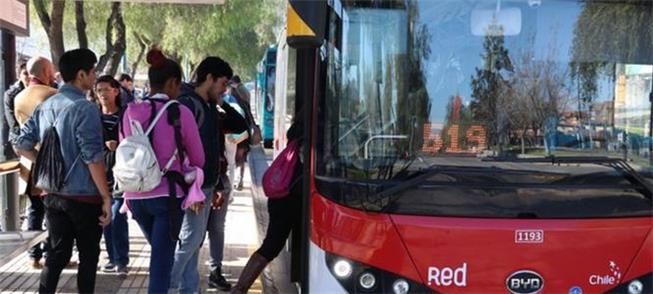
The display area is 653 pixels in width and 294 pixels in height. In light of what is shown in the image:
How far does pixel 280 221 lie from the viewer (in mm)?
4590

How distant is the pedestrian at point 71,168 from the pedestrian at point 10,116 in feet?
6.12

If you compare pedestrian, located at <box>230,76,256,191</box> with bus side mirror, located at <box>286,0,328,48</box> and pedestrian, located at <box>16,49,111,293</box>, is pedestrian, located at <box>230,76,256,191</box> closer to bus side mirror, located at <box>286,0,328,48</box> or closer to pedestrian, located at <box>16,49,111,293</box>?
pedestrian, located at <box>16,49,111,293</box>

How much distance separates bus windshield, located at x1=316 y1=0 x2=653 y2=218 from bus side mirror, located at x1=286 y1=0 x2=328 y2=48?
7.0 inches

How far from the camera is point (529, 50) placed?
10.7ft

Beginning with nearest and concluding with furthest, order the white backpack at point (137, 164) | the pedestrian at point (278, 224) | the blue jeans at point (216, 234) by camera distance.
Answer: the white backpack at point (137, 164)
the pedestrian at point (278, 224)
the blue jeans at point (216, 234)

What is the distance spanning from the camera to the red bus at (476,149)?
3188 mm

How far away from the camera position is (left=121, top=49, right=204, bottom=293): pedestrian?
3.95 meters

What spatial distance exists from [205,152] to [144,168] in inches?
23.8

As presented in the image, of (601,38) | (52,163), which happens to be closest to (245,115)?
(52,163)

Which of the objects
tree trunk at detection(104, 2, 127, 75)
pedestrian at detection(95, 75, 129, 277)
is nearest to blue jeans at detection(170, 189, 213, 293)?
pedestrian at detection(95, 75, 129, 277)

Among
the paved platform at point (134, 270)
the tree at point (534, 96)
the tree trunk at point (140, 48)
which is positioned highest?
the tree trunk at point (140, 48)

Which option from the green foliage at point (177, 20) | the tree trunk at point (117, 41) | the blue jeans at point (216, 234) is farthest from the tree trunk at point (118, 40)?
the blue jeans at point (216, 234)

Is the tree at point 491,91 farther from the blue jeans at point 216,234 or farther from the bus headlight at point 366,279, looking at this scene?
the blue jeans at point 216,234

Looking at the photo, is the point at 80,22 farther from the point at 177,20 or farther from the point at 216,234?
the point at 216,234
